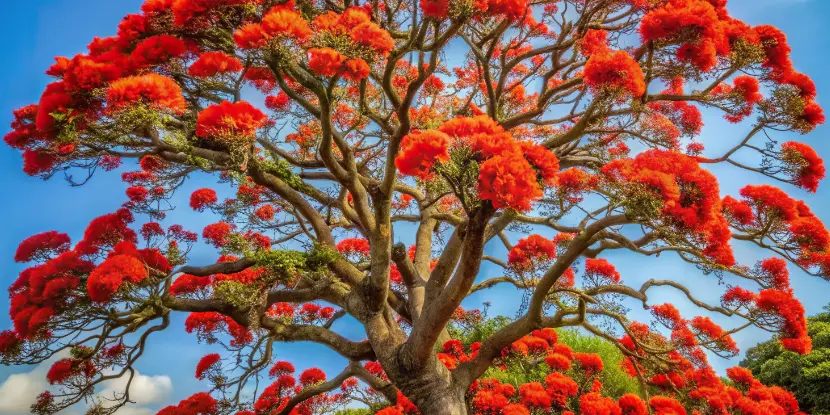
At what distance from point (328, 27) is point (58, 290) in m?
4.14

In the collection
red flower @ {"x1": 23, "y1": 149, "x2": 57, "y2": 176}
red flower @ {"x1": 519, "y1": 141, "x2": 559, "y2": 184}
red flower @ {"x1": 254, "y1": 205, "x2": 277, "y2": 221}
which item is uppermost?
red flower @ {"x1": 254, "y1": 205, "x2": 277, "y2": 221}

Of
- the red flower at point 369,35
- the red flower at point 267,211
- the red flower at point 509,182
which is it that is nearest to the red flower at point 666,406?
the red flower at point 509,182

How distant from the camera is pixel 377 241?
19.3 ft

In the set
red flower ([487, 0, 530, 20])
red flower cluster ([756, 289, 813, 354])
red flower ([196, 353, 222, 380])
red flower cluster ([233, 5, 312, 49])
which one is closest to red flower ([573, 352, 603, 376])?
red flower cluster ([756, 289, 813, 354])

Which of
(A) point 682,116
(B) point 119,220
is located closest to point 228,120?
(B) point 119,220

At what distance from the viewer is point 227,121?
4.57 meters

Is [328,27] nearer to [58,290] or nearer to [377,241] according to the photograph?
[377,241]

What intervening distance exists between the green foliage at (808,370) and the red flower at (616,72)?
29.3ft

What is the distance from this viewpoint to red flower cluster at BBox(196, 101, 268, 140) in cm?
460

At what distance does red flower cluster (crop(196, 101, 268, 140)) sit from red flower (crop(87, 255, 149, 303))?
167cm

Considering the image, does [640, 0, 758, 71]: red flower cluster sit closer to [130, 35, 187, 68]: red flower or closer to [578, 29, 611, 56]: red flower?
[578, 29, 611, 56]: red flower

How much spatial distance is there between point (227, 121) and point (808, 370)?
11557 mm

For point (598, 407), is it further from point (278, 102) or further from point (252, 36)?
point (278, 102)

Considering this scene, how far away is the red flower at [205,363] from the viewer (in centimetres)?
743
